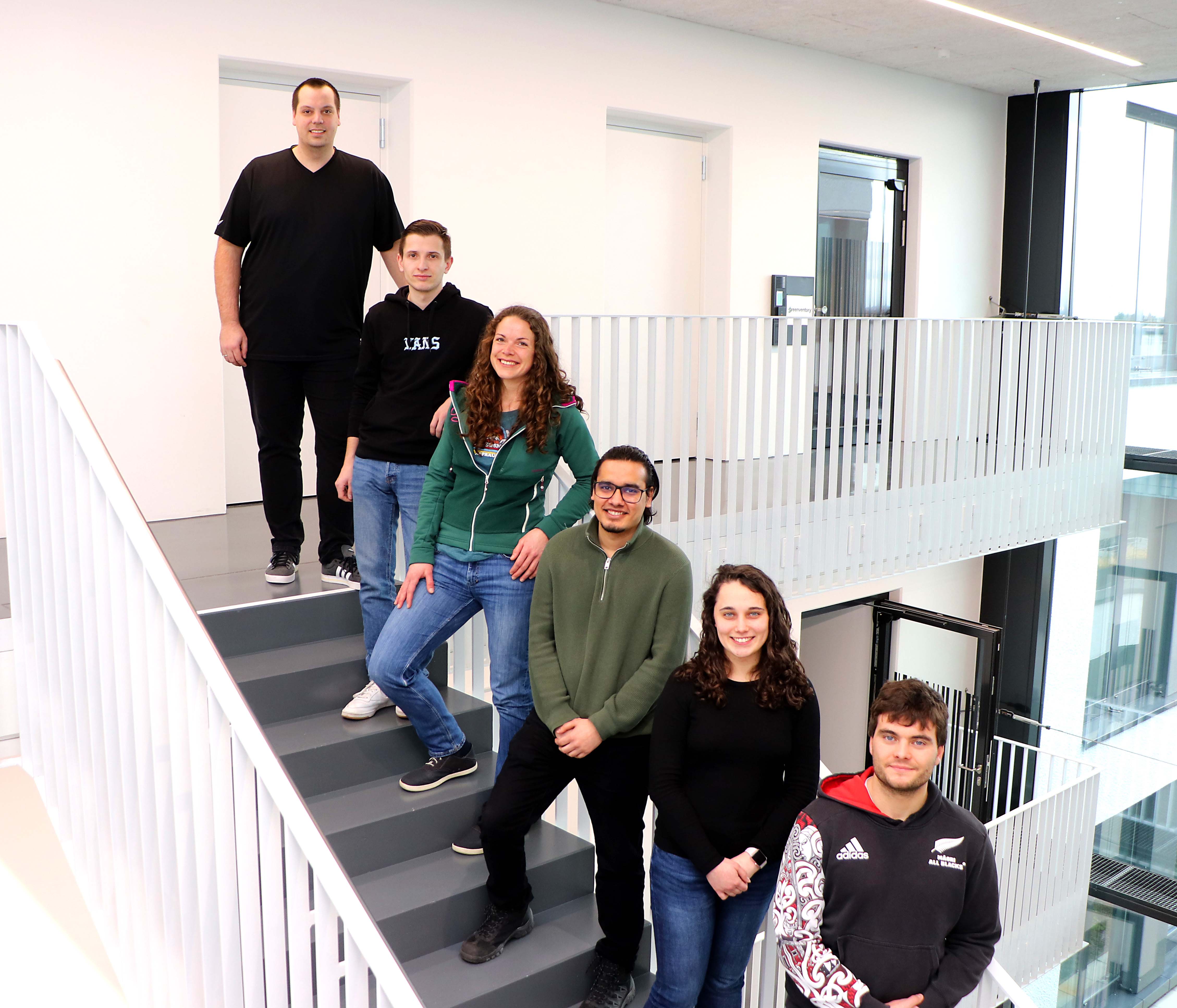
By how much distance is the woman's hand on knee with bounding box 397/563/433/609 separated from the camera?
109 inches

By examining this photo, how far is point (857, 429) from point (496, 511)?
3003mm

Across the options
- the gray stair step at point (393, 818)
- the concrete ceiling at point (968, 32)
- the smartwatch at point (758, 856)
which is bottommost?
the gray stair step at point (393, 818)

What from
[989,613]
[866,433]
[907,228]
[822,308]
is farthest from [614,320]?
[989,613]

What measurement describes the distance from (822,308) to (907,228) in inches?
48.9

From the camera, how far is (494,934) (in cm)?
259

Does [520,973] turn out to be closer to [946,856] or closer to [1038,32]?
[946,856]

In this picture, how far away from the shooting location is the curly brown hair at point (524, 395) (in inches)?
107

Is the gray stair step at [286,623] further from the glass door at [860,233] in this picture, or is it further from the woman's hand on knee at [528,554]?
the glass door at [860,233]

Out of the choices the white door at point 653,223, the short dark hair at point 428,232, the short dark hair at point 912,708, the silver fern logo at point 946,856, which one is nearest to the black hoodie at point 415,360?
the short dark hair at point 428,232

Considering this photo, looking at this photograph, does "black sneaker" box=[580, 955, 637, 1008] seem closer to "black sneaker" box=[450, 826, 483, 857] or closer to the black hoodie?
"black sneaker" box=[450, 826, 483, 857]

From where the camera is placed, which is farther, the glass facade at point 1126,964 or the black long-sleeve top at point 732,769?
the glass facade at point 1126,964

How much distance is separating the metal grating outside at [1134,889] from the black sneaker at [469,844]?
5.93 m

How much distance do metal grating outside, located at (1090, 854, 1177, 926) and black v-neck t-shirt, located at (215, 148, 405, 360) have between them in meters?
6.54

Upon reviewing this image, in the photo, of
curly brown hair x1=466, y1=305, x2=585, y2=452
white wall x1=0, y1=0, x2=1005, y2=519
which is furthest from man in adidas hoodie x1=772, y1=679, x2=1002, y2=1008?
white wall x1=0, y1=0, x2=1005, y2=519
